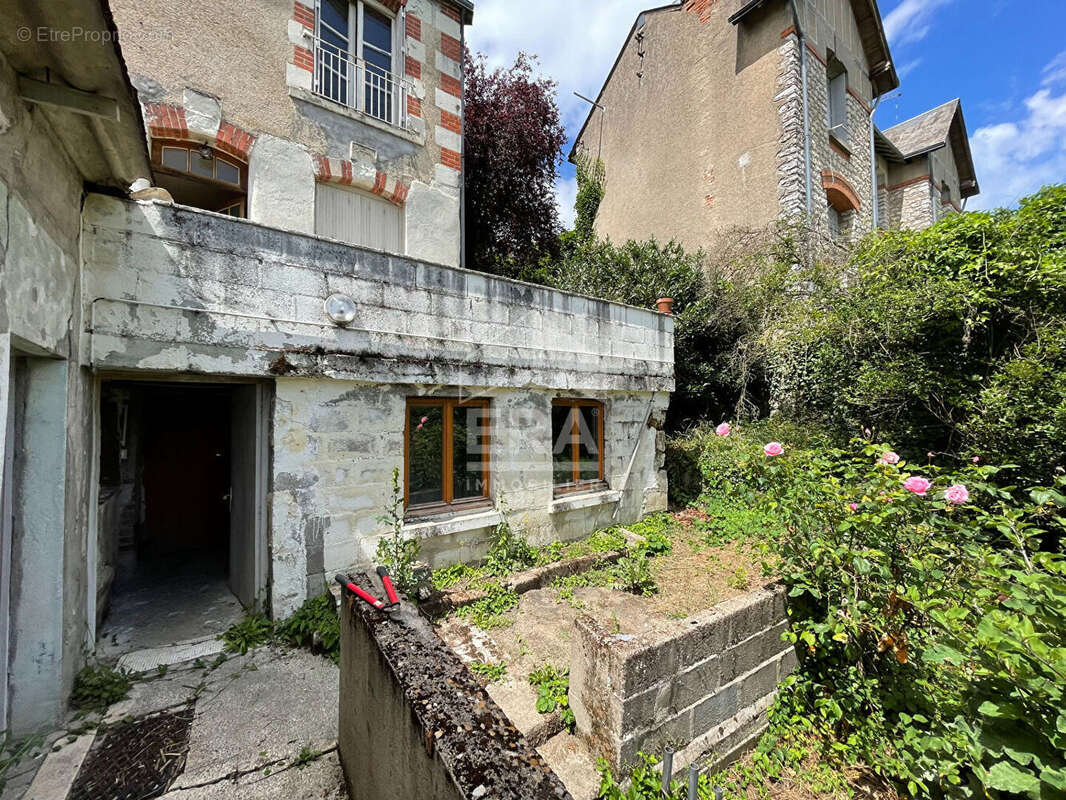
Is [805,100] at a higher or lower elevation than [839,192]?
higher

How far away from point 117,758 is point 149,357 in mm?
2744

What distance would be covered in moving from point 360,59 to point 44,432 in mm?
7297

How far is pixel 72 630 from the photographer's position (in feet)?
10.1

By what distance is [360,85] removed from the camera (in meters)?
7.18

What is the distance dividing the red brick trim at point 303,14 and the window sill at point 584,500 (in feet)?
26.6

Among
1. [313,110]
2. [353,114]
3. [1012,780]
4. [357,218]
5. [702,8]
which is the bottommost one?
[1012,780]

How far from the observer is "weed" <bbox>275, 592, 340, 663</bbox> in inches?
148

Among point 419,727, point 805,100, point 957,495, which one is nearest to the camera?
point 419,727

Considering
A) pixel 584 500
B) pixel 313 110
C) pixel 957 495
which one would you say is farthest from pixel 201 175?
pixel 957 495

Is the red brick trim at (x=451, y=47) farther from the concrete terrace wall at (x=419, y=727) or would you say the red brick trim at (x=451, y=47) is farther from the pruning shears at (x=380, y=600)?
the concrete terrace wall at (x=419, y=727)

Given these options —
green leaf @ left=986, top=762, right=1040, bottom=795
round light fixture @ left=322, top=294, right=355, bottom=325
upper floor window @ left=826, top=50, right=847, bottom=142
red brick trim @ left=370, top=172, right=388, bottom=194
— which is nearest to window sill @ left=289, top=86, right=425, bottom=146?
red brick trim @ left=370, top=172, right=388, bottom=194

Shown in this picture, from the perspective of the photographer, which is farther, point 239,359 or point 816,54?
point 816,54

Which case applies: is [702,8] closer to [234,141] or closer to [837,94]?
[837,94]

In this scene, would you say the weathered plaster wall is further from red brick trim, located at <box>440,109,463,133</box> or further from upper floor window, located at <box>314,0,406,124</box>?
upper floor window, located at <box>314,0,406,124</box>
